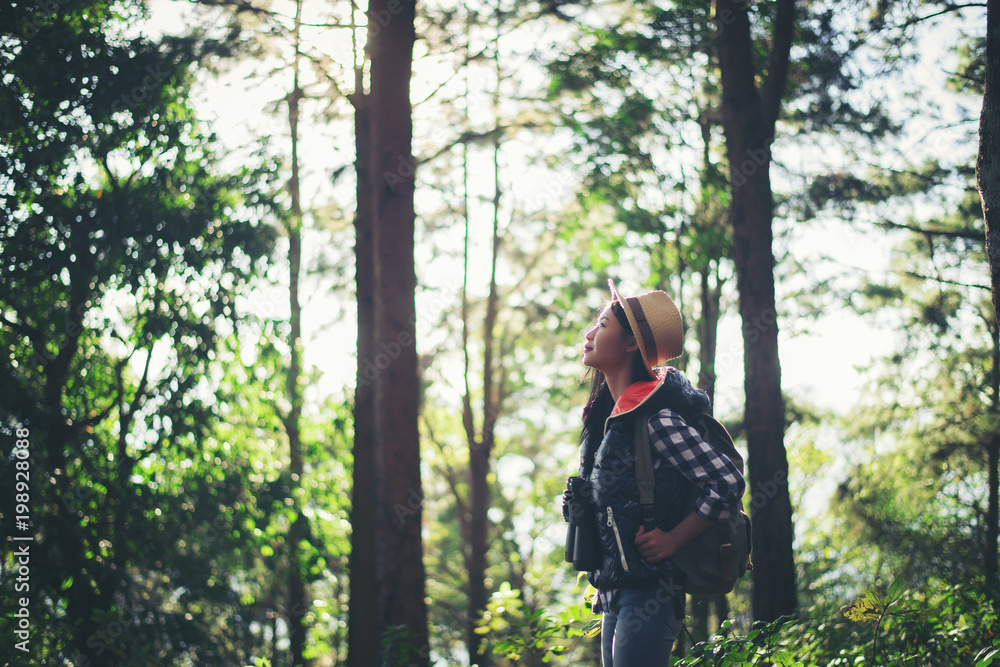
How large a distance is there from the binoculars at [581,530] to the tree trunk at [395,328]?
11.3 feet

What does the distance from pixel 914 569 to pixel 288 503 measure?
10390 mm

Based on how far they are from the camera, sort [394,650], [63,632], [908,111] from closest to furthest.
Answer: [394,650] < [63,632] < [908,111]

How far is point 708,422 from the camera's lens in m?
3.12

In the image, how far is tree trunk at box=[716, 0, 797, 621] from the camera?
713cm

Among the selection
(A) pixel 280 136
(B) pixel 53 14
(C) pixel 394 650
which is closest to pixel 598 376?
(C) pixel 394 650

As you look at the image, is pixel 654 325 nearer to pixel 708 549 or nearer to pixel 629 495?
pixel 629 495

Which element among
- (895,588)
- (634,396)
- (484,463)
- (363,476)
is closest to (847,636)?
(895,588)

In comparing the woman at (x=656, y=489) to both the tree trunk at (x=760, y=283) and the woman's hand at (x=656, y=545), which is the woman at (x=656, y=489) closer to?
the woman's hand at (x=656, y=545)

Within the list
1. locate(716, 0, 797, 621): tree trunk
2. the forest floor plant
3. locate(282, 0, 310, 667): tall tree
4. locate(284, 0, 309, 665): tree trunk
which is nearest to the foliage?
the forest floor plant

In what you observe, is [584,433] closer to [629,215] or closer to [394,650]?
[394,650]

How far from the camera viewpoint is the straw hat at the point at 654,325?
3.21 meters

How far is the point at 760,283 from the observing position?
25.5 feet

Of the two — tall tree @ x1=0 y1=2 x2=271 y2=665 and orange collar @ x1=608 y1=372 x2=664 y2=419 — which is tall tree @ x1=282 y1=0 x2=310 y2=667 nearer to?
tall tree @ x1=0 y1=2 x2=271 y2=665

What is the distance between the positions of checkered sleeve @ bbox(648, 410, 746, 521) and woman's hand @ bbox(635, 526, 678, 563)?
0.16m
